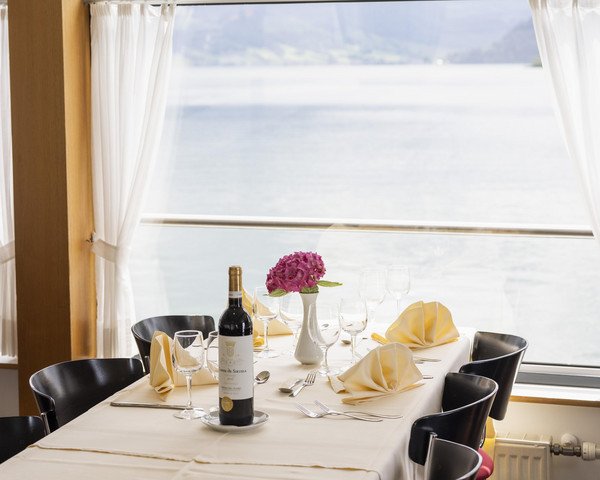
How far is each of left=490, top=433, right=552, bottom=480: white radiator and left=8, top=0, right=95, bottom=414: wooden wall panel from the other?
197cm

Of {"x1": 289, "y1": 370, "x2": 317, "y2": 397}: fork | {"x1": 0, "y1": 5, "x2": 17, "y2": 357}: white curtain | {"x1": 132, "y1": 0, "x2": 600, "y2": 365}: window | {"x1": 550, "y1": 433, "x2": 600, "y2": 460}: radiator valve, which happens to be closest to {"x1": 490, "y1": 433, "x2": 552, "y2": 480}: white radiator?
{"x1": 550, "y1": 433, "x2": 600, "y2": 460}: radiator valve

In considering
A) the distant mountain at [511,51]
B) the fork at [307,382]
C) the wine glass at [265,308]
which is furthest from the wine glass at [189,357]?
the distant mountain at [511,51]

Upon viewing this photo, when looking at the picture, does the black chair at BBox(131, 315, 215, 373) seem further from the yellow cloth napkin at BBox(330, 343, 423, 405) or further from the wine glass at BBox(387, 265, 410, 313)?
the yellow cloth napkin at BBox(330, 343, 423, 405)

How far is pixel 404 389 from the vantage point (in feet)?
8.30

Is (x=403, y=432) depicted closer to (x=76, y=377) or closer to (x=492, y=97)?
(x=76, y=377)

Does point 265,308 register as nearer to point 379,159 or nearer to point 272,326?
point 272,326

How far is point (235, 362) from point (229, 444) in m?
0.18

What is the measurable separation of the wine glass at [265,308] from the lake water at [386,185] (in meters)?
1.15

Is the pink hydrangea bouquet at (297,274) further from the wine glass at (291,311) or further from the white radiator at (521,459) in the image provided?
the white radiator at (521,459)

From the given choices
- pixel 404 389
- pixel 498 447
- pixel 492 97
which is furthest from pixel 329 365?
pixel 492 97

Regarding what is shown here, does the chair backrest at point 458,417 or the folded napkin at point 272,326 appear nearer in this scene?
the chair backrest at point 458,417

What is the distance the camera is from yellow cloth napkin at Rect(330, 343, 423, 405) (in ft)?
8.03

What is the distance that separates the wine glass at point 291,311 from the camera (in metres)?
2.79

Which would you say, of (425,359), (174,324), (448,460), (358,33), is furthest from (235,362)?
(358,33)
